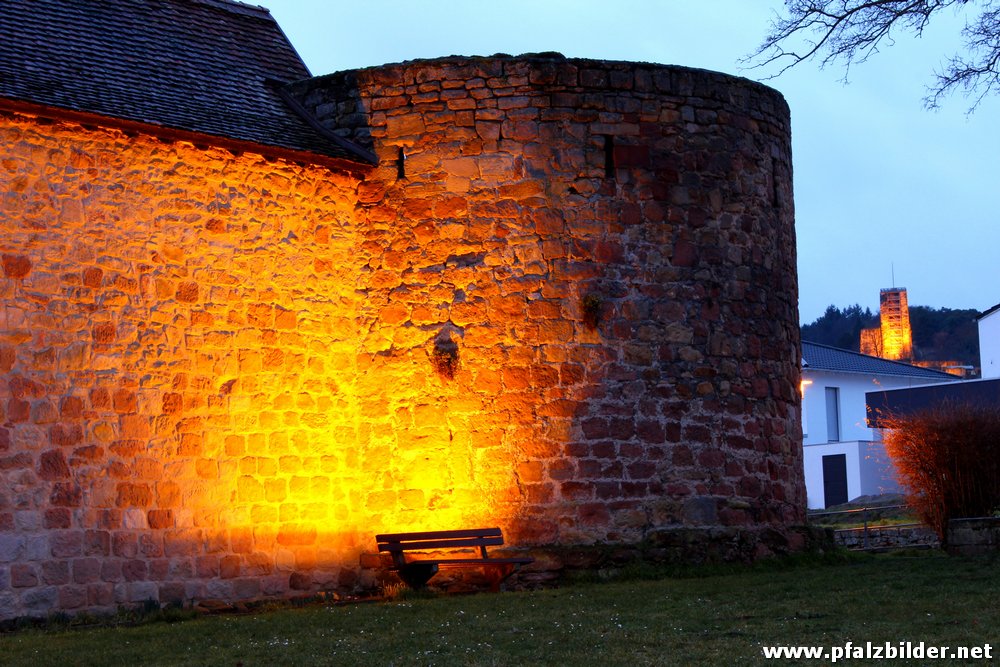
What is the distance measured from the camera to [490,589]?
35.8 feet

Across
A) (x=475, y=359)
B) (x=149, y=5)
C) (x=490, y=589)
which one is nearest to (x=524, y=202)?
(x=475, y=359)

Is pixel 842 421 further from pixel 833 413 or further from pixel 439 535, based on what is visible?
pixel 439 535

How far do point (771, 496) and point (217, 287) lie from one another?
5.37 m

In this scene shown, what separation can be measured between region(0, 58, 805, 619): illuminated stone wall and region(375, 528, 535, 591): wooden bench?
33cm

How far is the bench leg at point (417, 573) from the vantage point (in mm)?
10922

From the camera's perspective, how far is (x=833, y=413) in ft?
132

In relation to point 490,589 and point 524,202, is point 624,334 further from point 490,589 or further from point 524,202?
point 490,589

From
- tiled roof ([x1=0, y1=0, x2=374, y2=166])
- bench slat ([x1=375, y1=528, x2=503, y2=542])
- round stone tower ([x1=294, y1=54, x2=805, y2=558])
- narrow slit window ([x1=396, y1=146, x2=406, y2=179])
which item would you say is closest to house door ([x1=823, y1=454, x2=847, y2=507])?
round stone tower ([x1=294, y1=54, x2=805, y2=558])

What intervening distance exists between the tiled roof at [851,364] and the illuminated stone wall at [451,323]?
2773 centimetres

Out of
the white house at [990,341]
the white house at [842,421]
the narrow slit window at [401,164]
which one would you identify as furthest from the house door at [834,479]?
the narrow slit window at [401,164]

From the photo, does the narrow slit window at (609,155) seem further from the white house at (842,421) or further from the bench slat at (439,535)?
the white house at (842,421)

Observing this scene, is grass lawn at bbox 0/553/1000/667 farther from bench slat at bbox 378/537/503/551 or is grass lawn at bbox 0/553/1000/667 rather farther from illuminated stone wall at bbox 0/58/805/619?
illuminated stone wall at bbox 0/58/805/619

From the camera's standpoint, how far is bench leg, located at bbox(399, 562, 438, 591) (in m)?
10.9

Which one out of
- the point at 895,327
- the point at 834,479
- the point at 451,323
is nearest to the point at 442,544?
the point at 451,323
